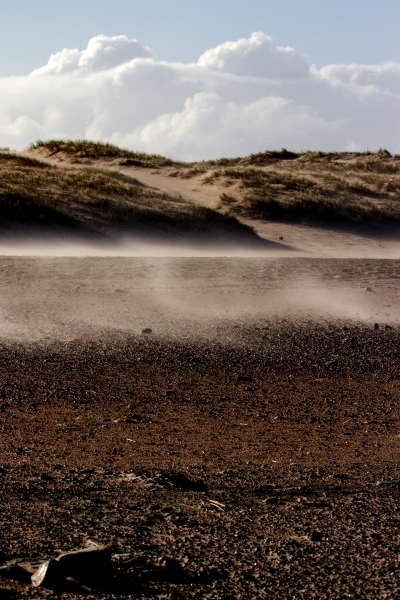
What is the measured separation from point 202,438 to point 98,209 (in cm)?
1794

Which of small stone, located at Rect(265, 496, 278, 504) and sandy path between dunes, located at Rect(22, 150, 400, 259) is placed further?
sandy path between dunes, located at Rect(22, 150, 400, 259)

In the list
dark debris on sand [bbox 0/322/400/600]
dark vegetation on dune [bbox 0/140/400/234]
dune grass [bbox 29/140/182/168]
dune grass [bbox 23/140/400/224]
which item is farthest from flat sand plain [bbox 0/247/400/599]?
dune grass [bbox 29/140/182/168]

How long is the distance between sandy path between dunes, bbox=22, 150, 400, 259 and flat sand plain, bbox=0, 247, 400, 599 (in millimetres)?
8680

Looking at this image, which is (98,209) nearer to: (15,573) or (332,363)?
(332,363)

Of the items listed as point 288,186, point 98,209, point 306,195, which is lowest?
point 98,209

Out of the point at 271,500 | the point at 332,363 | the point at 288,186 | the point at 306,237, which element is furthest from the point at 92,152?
the point at 271,500

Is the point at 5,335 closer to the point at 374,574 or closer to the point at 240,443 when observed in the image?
the point at 240,443

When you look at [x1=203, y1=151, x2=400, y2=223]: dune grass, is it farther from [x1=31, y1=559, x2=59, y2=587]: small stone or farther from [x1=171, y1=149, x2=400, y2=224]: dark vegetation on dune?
[x1=31, y1=559, x2=59, y2=587]: small stone

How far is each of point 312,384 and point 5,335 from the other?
3.43 meters

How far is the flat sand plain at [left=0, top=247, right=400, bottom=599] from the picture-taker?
3.23 metres

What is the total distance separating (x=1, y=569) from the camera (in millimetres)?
3012

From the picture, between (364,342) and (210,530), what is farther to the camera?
(364,342)

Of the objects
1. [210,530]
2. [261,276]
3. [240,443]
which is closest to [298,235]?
[261,276]

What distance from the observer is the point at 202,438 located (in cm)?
542
